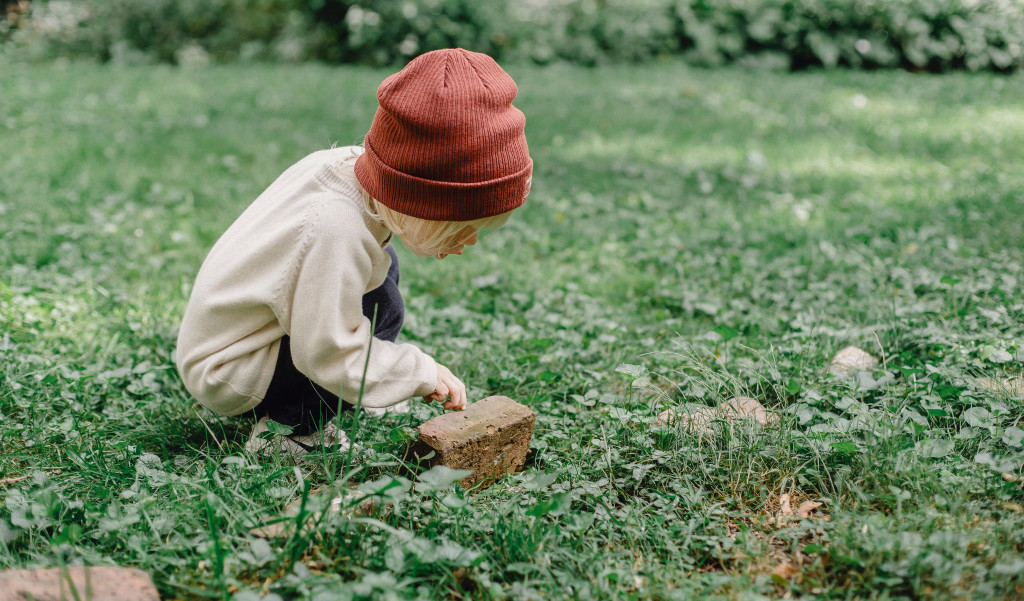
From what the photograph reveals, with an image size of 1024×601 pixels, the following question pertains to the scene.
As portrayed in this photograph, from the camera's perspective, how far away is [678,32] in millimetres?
9523

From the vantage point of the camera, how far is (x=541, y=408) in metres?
2.28

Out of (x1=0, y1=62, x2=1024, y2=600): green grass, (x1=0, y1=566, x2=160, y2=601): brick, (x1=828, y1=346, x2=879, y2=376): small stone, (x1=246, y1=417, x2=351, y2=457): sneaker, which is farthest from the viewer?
(x1=828, y1=346, x2=879, y2=376): small stone

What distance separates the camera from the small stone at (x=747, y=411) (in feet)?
6.48

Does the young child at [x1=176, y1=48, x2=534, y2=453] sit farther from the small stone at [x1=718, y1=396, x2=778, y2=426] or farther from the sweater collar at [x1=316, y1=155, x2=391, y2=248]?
the small stone at [x1=718, y1=396, x2=778, y2=426]

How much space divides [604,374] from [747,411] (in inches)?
21.1

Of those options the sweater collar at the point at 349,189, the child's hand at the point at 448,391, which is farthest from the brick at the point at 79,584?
the sweater collar at the point at 349,189

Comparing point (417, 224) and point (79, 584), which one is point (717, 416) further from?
point (79, 584)

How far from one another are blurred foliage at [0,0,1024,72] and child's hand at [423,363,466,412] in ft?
25.7

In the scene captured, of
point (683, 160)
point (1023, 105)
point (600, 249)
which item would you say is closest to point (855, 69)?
point (1023, 105)

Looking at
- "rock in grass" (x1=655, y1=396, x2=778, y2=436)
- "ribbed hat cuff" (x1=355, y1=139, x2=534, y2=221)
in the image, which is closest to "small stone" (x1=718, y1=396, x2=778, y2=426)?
"rock in grass" (x1=655, y1=396, x2=778, y2=436)

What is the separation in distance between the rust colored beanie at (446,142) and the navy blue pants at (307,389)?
434 mm

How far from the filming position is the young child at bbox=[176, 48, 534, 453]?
5.47 feet

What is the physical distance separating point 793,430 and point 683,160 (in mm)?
3430

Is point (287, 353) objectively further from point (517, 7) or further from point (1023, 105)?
point (517, 7)
